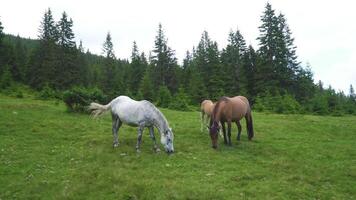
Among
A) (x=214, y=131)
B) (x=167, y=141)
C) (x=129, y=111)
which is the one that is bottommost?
(x=167, y=141)

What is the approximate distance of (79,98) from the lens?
927 inches

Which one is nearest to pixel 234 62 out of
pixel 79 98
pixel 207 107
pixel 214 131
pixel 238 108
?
pixel 79 98

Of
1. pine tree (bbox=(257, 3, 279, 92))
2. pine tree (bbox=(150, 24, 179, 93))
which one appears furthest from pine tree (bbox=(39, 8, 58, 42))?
pine tree (bbox=(257, 3, 279, 92))

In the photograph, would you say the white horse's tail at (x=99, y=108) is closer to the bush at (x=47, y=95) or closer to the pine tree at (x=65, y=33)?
the bush at (x=47, y=95)

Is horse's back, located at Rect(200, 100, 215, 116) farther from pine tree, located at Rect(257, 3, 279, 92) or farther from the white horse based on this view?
pine tree, located at Rect(257, 3, 279, 92)

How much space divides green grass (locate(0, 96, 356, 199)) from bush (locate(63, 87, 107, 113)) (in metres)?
3.94

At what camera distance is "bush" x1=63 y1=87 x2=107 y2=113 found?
23.4m

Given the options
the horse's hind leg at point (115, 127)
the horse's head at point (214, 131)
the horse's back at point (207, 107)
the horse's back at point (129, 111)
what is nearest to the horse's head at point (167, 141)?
the horse's back at point (129, 111)

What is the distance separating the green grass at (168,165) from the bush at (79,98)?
3937mm

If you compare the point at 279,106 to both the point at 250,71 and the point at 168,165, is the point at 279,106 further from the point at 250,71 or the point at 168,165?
the point at 168,165

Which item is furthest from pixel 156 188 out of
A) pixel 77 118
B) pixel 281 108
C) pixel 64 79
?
pixel 64 79

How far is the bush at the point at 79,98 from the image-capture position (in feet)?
76.8

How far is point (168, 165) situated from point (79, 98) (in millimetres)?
13102

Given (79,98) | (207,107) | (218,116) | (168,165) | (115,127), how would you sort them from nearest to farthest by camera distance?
(168,165)
(115,127)
(218,116)
(207,107)
(79,98)
